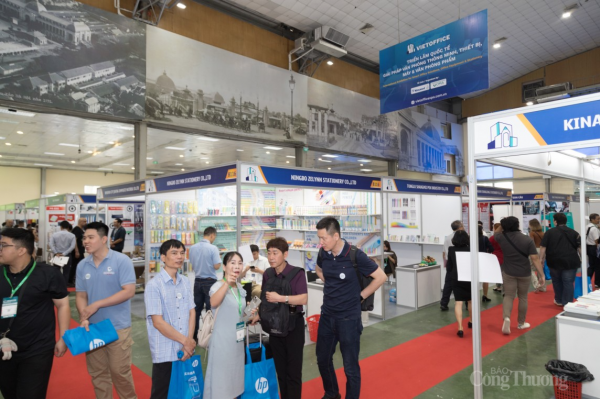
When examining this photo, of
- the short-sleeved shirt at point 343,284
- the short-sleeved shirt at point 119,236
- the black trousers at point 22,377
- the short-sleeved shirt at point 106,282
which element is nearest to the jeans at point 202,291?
the short-sleeved shirt at point 106,282

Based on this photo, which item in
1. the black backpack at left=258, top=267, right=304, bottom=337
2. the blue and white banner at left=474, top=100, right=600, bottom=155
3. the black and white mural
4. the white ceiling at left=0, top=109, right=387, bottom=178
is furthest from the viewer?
the white ceiling at left=0, top=109, right=387, bottom=178

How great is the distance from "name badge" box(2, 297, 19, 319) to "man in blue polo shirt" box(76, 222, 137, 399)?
1.95ft

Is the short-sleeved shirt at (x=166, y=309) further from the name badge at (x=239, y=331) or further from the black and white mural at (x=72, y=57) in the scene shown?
the black and white mural at (x=72, y=57)

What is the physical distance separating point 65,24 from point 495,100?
1527 centimetres

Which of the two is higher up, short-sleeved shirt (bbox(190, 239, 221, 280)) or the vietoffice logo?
the vietoffice logo

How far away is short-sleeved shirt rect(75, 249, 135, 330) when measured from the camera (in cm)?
295

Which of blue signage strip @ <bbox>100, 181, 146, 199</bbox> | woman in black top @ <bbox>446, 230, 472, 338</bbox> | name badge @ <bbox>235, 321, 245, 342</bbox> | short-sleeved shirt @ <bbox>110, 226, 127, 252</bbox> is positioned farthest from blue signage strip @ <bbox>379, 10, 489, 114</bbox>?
short-sleeved shirt @ <bbox>110, 226, 127, 252</bbox>

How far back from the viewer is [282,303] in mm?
2873

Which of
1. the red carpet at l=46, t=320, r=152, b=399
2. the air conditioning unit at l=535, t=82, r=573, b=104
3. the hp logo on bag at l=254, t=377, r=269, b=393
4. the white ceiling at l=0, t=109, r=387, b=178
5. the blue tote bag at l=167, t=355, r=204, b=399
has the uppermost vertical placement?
the air conditioning unit at l=535, t=82, r=573, b=104

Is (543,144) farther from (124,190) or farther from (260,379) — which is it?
(124,190)

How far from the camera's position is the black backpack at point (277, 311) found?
111 inches

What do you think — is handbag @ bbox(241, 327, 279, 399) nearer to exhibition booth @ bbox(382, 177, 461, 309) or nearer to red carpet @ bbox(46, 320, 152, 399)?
red carpet @ bbox(46, 320, 152, 399)

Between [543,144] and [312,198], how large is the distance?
5.26 m

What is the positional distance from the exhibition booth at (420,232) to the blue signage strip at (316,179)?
0.75 m
